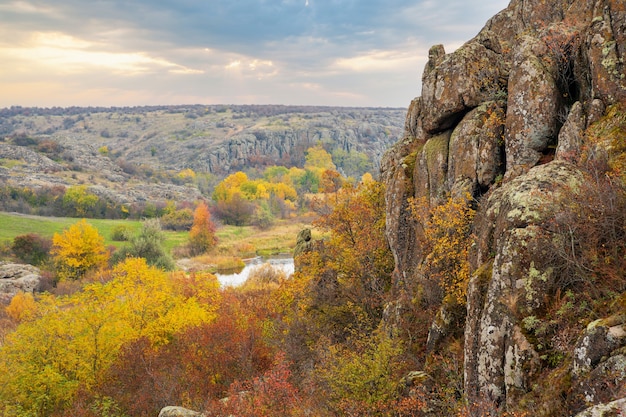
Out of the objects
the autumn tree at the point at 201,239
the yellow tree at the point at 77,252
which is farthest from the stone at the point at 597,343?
the autumn tree at the point at 201,239

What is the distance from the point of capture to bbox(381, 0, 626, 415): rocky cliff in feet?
31.7

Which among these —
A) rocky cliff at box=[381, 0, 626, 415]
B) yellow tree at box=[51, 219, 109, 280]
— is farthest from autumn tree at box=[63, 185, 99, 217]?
rocky cliff at box=[381, 0, 626, 415]

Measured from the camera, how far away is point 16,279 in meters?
63.2

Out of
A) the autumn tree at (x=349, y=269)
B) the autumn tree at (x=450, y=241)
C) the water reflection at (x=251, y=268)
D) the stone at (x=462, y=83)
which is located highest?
the stone at (x=462, y=83)

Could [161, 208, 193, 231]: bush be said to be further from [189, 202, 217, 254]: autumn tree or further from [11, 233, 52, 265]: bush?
[11, 233, 52, 265]: bush

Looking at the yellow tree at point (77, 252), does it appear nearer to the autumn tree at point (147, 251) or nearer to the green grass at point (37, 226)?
the autumn tree at point (147, 251)

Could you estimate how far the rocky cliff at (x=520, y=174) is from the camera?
9.66 m

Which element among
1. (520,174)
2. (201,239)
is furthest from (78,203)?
(520,174)

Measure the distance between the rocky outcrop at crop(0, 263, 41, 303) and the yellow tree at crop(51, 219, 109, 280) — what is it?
13.0ft

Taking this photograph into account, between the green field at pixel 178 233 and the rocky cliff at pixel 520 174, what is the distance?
235ft

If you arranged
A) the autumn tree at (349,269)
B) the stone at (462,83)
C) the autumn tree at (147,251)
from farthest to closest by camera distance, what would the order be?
the autumn tree at (147,251) < the autumn tree at (349,269) < the stone at (462,83)

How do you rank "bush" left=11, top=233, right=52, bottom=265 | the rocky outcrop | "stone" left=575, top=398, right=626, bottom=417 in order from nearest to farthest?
"stone" left=575, top=398, right=626, bottom=417, the rocky outcrop, "bush" left=11, top=233, right=52, bottom=265

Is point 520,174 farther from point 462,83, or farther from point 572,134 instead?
point 462,83

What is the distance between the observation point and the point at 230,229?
113 m
